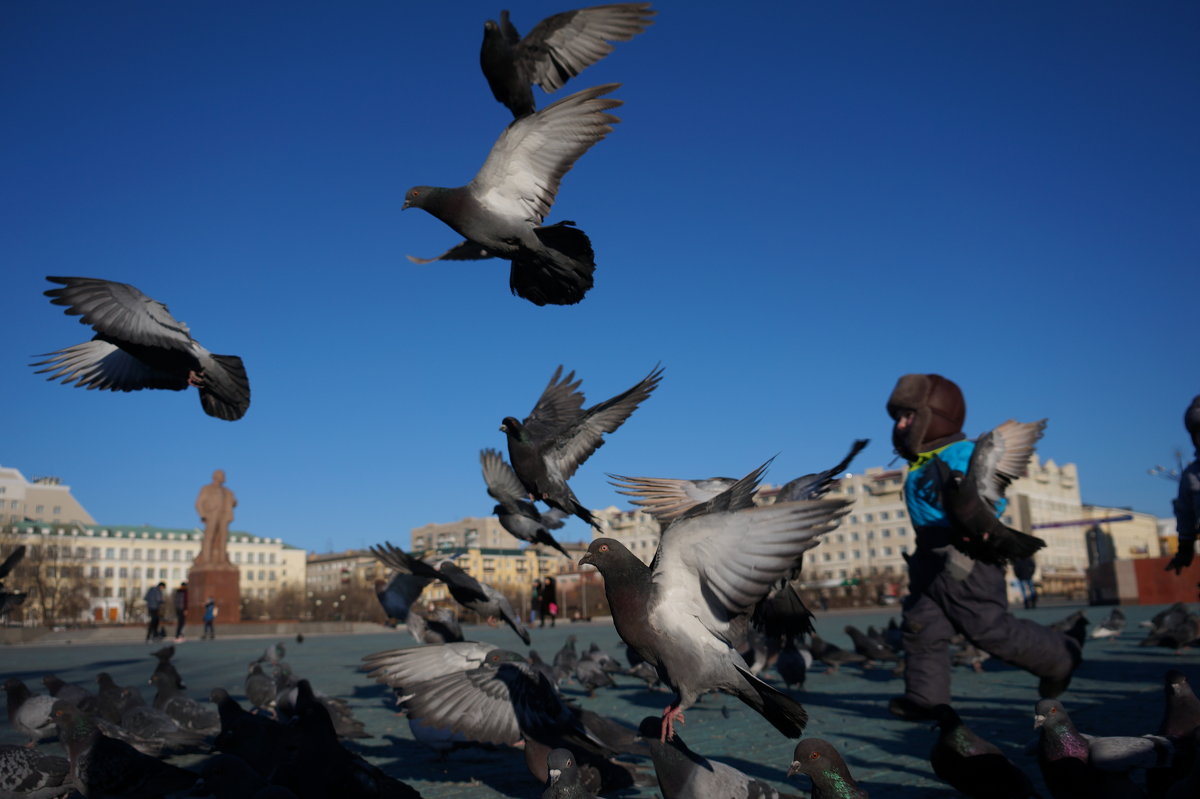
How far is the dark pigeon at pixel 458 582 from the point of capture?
6016mm

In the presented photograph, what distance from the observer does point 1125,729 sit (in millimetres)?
5500

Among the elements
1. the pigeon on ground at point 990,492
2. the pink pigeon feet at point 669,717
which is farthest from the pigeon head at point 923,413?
the pink pigeon feet at point 669,717

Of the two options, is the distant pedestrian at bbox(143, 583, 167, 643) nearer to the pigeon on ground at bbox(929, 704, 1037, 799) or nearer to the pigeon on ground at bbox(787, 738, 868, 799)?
the pigeon on ground at bbox(929, 704, 1037, 799)

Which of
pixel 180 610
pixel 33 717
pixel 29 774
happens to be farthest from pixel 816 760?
pixel 180 610

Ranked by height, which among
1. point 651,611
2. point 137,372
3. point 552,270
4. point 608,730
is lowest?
point 608,730

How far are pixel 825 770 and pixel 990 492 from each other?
11.0 ft

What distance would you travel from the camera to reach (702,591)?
324 cm

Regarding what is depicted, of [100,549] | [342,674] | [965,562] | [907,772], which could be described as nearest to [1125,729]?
[965,562]

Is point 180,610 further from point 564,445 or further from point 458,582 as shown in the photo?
point 564,445

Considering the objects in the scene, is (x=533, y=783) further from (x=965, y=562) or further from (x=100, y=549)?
(x=100, y=549)

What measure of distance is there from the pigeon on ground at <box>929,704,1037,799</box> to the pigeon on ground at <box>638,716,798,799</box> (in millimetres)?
1040

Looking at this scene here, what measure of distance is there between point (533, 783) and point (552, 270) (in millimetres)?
3106

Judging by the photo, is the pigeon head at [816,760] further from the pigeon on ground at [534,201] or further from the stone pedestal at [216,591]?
the stone pedestal at [216,591]

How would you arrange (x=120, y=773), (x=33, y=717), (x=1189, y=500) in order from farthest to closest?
1. (x=33, y=717)
2. (x=1189, y=500)
3. (x=120, y=773)
